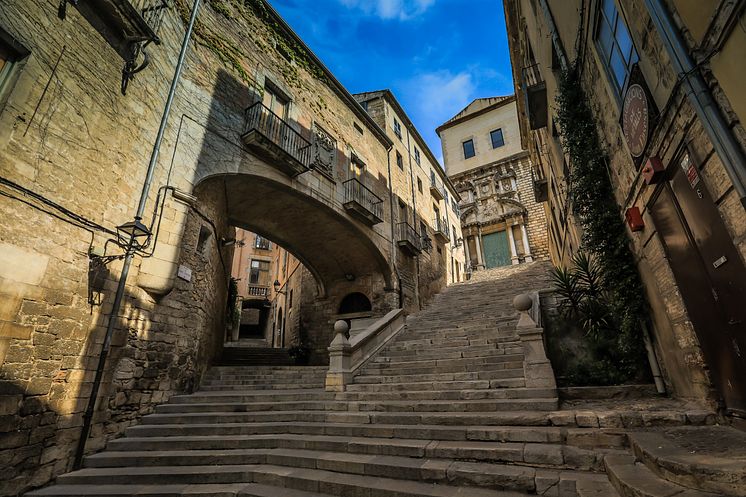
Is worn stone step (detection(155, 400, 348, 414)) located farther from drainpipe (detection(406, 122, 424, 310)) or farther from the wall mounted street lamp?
drainpipe (detection(406, 122, 424, 310))

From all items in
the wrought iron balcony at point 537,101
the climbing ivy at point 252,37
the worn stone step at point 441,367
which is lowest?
the worn stone step at point 441,367

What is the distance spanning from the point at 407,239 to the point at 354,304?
349cm

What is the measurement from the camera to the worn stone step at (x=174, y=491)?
3.61 meters

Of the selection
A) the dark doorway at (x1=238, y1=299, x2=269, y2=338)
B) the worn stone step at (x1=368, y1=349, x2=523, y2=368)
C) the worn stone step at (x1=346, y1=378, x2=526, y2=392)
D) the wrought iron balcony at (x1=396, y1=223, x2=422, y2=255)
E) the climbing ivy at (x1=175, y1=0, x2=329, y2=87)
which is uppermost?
the climbing ivy at (x1=175, y1=0, x2=329, y2=87)

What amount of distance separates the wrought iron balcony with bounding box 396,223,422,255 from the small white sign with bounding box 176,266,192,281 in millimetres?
8478

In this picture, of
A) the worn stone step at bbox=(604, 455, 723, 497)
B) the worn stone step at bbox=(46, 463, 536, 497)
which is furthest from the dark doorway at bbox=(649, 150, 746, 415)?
the worn stone step at bbox=(46, 463, 536, 497)

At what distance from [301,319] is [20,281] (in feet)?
34.3

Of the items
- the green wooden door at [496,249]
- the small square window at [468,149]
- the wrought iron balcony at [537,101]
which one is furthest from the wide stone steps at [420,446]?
the small square window at [468,149]

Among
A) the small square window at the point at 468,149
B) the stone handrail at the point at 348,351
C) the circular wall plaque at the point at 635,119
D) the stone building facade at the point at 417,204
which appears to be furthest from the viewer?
the small square window at the point at 468,149

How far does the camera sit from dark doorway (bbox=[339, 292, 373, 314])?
44.1 ft

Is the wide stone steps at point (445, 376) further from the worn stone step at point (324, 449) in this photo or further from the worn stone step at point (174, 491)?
the worn stone step at point (174, 491)

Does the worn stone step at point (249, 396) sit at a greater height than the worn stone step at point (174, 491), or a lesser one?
greater

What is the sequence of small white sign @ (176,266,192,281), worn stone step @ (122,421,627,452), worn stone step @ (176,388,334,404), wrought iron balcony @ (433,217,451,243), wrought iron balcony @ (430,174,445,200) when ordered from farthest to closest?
wrought iron balcony @ (430,174,445,200)
wrought iron balcony @ (433,217,451,243)
small white sign @ (176,266,192,281)
worn stone step @ (176,388,334,404)
worn stone step @ (122,421,627,452)

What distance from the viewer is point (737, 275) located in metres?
2.75
